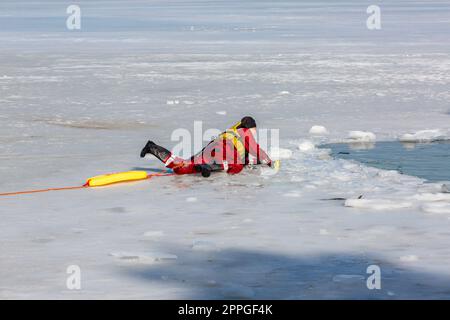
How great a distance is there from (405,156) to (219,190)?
10.4 feet

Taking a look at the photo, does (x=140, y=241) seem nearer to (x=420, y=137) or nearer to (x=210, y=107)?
(x=420, y=137)

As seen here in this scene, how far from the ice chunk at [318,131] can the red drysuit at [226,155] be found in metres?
3.33

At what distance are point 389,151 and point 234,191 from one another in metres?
3.37

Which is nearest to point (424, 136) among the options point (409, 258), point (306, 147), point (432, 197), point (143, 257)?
point (306, 147)

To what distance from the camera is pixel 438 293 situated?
684cm

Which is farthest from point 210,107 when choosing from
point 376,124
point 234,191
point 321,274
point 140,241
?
point 321,274

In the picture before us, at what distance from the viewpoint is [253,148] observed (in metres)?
11.9

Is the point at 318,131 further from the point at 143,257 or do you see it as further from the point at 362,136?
the point at 143,257

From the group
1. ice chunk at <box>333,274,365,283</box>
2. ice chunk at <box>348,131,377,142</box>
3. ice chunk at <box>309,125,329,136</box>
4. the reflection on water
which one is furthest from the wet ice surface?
the reflection on water

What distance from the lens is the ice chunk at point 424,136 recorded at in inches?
566

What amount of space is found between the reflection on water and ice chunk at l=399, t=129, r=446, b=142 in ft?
0.79

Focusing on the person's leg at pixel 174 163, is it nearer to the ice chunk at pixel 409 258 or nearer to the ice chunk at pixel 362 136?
the ice chunk at pixel 362 136

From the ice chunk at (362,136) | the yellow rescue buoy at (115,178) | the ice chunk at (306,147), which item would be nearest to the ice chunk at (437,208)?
the yellow rescue buoy at (115,178)

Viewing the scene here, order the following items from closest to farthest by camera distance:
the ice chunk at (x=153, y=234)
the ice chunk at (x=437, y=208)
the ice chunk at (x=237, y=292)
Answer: the ice chunk at (x=237, y=292), the ice chunk at (x=153, y=234), the ice chunk at (x=437, y=208)
